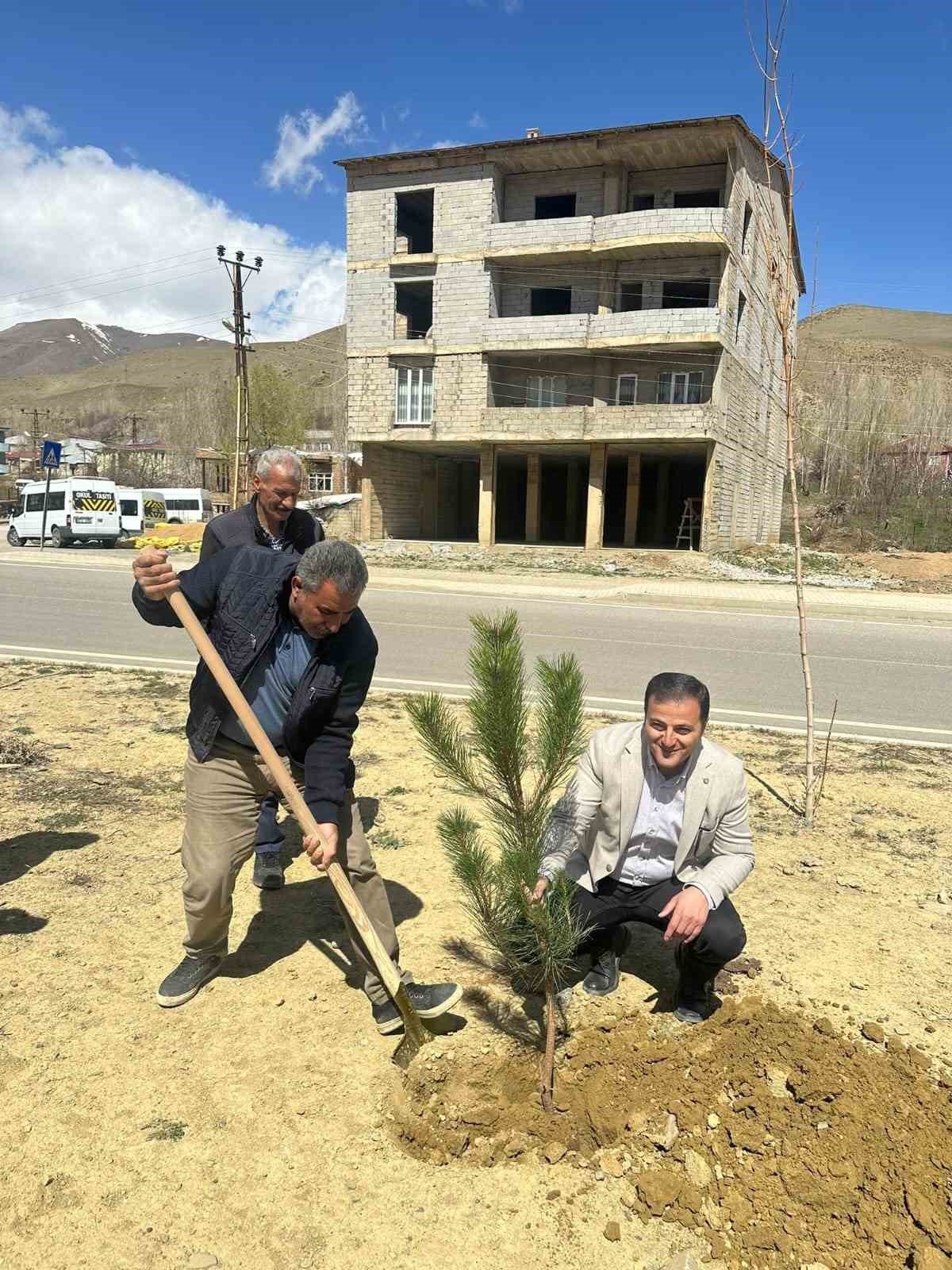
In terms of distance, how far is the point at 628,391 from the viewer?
2317 centimetres

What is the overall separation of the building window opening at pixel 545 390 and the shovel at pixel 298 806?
22.5 metres

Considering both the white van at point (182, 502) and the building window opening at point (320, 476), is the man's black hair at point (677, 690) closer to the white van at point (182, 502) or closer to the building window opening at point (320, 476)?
the white van at point (182, 502)

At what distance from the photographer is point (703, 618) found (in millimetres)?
11938

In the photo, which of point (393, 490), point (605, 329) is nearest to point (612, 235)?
point (605, 329)

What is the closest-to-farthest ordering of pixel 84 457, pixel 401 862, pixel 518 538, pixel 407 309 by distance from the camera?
pixel 401 862
pixel 407 309
pixel 518 538
pixel 84 457

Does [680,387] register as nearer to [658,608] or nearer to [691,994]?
[658,608]

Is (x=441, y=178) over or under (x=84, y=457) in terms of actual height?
over

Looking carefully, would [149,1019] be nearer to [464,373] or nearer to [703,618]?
[703,618]

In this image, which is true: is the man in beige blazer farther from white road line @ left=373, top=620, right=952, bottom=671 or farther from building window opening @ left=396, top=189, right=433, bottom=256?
building window opening @ left=396, top=189, right=433, bottom=256

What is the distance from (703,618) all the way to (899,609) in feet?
13.6

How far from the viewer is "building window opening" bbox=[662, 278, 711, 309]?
74.2 ft

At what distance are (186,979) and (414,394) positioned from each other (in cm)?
2311

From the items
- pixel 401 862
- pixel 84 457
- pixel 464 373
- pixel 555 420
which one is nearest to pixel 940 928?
pixel 401 862

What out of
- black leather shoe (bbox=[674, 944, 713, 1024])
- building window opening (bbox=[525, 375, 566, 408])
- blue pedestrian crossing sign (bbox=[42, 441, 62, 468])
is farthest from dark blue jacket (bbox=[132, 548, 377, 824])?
building window opening (bbox=[525, 375, 566, 408])
